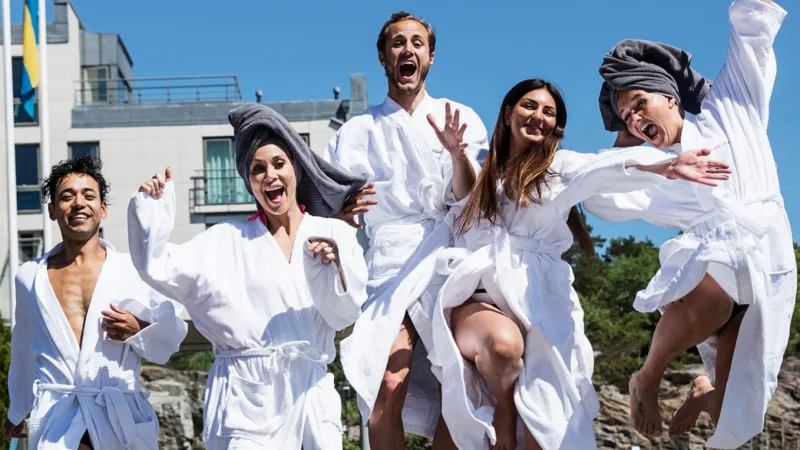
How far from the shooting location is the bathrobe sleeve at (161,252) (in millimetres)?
6387

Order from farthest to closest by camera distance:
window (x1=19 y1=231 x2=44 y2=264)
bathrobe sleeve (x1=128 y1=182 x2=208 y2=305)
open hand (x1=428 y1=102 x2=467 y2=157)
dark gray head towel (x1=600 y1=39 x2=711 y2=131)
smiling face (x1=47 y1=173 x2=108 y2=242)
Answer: window (x1=19 y1=231 x2=44 y2=264) < smiling face (x1=47 y1=173 x2=108 y2=242) < dark gray head towel (x1=600 y1=39 x2=711 y2=131) < open hand (x1=428 y1=102 x2=467 y2=157) < bathrobe sleeve (x1=128 y1=182 x2=208 y2=305)

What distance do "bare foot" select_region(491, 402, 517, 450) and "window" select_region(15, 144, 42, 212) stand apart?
25.0 metres

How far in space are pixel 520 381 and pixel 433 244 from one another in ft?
3.02

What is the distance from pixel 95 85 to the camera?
32906mm

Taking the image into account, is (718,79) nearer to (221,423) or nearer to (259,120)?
(259,120)

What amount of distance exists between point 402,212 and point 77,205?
5.88 ft

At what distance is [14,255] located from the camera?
57.7ft

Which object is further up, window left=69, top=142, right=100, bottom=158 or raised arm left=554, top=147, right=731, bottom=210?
window left=69, top=142, right=100, bottom=158

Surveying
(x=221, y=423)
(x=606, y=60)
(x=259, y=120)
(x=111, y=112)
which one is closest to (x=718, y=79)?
(x=606, y=60)

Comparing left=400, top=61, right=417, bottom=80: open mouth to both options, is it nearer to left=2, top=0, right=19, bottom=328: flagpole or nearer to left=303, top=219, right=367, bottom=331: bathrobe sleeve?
left=303, top=219, right=367, bottom=331: bathrobe sleeve

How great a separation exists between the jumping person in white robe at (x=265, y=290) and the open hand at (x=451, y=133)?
710 mm

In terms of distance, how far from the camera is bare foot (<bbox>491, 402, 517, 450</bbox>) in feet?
22.8

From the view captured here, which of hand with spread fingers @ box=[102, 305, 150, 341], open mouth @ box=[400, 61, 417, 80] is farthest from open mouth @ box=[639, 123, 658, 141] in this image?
hand with spread fingers @ box=[102, 305, 150, 341]

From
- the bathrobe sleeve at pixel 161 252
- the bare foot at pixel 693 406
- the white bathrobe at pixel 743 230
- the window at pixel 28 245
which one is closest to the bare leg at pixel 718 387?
the bare foot at pixel 693 406
